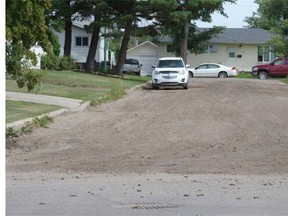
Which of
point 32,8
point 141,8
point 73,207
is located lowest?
point 73,207

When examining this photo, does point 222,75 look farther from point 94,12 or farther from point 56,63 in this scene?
point 56,63

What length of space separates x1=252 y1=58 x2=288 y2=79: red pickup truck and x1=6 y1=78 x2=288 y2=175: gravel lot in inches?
1303

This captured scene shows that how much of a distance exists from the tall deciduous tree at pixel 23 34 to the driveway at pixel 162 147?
5.15 ft

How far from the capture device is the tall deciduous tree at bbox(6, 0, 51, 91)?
12.7 m

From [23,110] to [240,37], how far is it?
5225cm

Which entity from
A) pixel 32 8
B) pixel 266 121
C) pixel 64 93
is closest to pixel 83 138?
pixel 32 8

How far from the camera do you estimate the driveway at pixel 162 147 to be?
1056cm

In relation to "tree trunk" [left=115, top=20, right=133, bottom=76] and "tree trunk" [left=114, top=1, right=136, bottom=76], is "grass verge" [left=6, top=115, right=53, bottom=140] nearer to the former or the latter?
"tree trunk" [left=114, top=1, right=136, bottom=76]

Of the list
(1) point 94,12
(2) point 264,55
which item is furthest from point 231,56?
(1) point 94,12

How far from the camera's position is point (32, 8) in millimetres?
12938

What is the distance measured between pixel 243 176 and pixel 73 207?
354cm

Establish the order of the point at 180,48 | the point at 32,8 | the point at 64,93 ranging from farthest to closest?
the point at 180,48, the point at 64,93, the point at 32,8

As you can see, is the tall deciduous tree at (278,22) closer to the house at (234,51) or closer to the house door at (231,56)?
the house at (234,51)

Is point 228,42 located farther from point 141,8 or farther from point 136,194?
point 136,194
